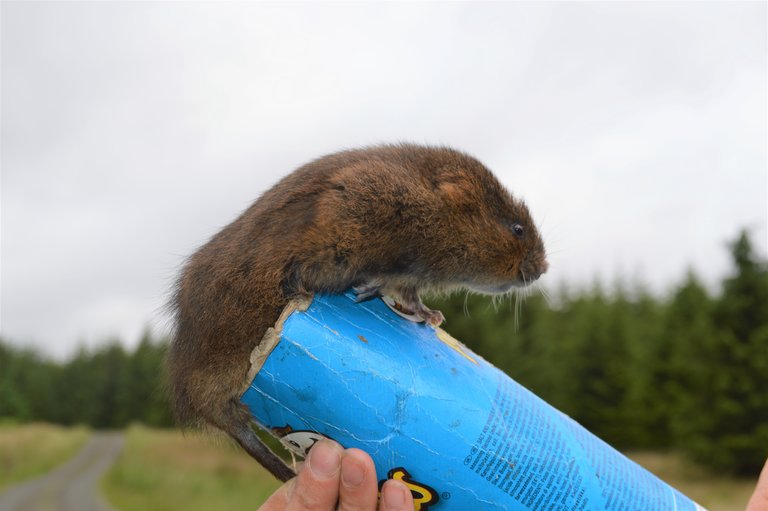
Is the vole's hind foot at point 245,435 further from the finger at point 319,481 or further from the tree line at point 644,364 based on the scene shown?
the tree line at point 644,364

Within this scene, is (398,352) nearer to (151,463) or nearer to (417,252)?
(417,252)

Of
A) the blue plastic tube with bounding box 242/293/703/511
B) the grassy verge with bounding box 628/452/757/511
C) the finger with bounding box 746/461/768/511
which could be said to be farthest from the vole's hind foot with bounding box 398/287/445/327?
the grassy verge with bounding box 628/452/757/511

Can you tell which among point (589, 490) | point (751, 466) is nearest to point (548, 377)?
point (751, 466)

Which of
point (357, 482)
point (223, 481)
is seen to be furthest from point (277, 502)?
point (223, 481)

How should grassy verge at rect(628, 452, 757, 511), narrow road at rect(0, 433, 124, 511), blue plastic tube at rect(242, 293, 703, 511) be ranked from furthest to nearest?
narrow road at rect(0, 433, 124, 511), grassy verge at rect(628, 452, 757, 511), blue plastic tube at rect(242, 293, 703, 511)

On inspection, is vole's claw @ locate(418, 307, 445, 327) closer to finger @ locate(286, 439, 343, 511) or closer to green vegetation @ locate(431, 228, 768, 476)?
finger @ locate(286, 439, 343, 511)

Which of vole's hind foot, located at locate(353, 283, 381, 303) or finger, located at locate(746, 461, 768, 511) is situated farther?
finger, located at locate(746, 461, 768, 511)

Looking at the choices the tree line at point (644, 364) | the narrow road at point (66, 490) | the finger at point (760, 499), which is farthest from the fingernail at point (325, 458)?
the narrow road at point (66, 490)
